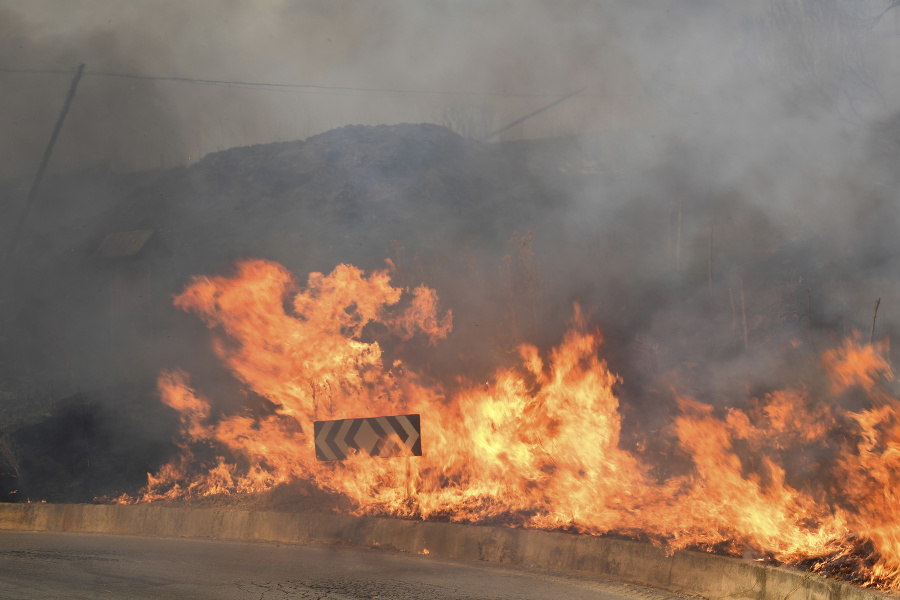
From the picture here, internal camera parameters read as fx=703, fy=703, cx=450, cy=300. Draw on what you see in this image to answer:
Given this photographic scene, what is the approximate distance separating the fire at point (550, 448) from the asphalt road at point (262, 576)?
0.90 metres

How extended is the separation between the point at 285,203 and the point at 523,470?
19.8 meters

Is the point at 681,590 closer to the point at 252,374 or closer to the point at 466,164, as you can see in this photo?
the point at 252,374

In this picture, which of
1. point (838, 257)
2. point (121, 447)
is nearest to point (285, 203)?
point (121, 447)

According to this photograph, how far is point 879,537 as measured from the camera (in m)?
4.31

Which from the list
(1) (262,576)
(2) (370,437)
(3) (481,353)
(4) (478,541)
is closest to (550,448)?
(4) (478,541)

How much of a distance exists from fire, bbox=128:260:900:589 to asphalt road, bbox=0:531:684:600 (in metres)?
0.90

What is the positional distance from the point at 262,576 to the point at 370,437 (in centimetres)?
253

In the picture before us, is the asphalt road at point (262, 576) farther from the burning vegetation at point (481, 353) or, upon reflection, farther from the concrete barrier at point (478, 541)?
the burning vegetation at point (481, 353)

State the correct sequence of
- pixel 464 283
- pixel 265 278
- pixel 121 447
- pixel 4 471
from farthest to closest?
pixel 464 283
pixel 121 447
pixel 4 471
pixel 265 278

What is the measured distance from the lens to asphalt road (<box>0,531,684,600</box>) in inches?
187

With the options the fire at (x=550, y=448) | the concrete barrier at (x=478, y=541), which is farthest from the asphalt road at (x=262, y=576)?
the fire at (x=550, y=448)

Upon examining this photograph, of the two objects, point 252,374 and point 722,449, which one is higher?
point 252,374

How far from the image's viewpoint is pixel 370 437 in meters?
7.75

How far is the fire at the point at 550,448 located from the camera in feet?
16.0
